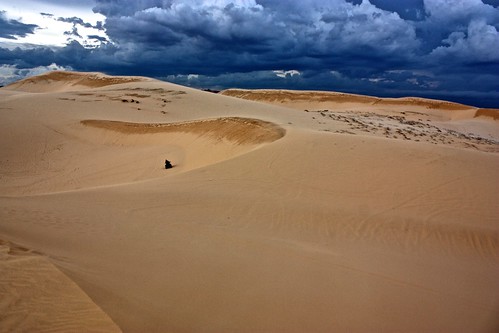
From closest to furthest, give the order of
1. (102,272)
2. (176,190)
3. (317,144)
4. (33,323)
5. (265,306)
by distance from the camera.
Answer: (33,323) → (265,306) → (102,272) → (176,190) → (317,144)

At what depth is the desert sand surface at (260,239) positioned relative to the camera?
4492 mm

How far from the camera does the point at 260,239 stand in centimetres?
688

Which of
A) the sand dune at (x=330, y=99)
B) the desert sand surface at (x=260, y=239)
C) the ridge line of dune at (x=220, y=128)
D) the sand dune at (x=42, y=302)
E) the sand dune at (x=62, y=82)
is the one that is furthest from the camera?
the sand dune at (x=62, y=82)

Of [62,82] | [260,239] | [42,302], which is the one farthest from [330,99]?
[42,302]

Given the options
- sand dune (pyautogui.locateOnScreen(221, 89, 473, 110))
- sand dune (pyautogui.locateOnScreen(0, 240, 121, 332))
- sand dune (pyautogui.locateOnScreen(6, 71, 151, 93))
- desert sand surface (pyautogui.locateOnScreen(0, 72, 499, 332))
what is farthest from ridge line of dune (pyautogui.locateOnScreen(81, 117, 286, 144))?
sand dune (pyautogui.locateOnScreen(221, 89, 473, 110))

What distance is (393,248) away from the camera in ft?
22.8

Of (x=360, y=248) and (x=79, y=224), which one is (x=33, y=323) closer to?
(x=79, y=224)

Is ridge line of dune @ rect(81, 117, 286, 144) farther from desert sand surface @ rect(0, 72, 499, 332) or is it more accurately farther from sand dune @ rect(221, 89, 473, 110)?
sand dune @ rect(221, 89, 473, 110)

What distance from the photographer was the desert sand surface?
4.49m

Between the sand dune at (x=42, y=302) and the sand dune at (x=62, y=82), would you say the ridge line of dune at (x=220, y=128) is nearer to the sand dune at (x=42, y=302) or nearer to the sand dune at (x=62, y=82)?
the sand dune at (x=42, y=302)

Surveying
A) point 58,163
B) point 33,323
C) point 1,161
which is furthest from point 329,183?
point 1,161

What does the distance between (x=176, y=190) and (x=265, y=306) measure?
5.64m

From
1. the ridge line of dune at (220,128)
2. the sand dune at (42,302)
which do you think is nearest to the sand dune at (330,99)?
the ridge line of dune at (220,128)

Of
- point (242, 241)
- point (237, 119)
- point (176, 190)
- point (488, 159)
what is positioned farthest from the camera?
point (237, 119)
